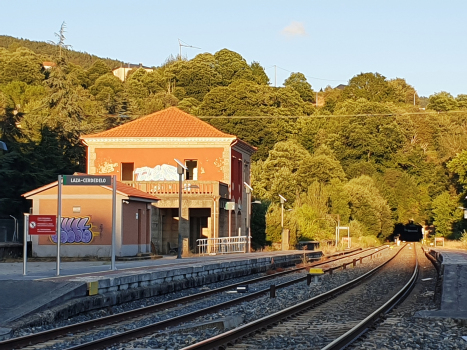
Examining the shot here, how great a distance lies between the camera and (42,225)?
669 inches

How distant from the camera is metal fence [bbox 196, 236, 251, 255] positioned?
1489 inches

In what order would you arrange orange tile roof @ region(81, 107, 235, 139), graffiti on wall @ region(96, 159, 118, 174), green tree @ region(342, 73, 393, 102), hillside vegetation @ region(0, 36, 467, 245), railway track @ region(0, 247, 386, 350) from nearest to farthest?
1. railway track @ region(0, 247, 386, 350)
2. orange tile roof @ region(81, 107, 235, 139)
3. graffiti on wall @ region(96, 159, 118, 174)
4. hillside vegetation @ region(0, 36, 467, 245)
5. green tree @ region(342, 73, 393, 102)

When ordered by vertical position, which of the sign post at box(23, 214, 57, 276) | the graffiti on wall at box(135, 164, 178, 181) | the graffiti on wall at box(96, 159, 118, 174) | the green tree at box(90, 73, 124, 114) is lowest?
the sign post at box(23, 214, 57, 276)

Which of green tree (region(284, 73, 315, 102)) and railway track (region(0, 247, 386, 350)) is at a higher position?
green tree (region(284, 73, 315, 102))

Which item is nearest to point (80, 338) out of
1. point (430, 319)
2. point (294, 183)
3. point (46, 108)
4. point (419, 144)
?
point (430, 319)

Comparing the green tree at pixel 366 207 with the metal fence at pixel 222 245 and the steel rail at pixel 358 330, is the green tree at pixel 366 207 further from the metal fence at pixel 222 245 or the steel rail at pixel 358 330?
the steel rail at pixel 358 330

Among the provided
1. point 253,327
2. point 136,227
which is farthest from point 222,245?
point 253,327

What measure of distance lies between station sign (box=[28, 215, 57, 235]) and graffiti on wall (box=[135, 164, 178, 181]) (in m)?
26.8

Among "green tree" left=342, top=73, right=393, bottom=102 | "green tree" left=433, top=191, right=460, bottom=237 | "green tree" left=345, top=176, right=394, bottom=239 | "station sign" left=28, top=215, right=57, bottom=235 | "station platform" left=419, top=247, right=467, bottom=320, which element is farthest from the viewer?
"green tree" left=342, top=73, right=393, bottom=102

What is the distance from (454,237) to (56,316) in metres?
75.4

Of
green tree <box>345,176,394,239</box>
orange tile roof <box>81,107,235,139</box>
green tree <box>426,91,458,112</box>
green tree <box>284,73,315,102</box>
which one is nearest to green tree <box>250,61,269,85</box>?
green tree <box>284,73,315,102</box>

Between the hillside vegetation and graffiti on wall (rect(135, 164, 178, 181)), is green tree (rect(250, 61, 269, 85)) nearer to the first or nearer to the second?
the hillside vegetation

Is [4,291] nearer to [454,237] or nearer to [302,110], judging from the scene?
[454,237]

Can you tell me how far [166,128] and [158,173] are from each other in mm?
3059
